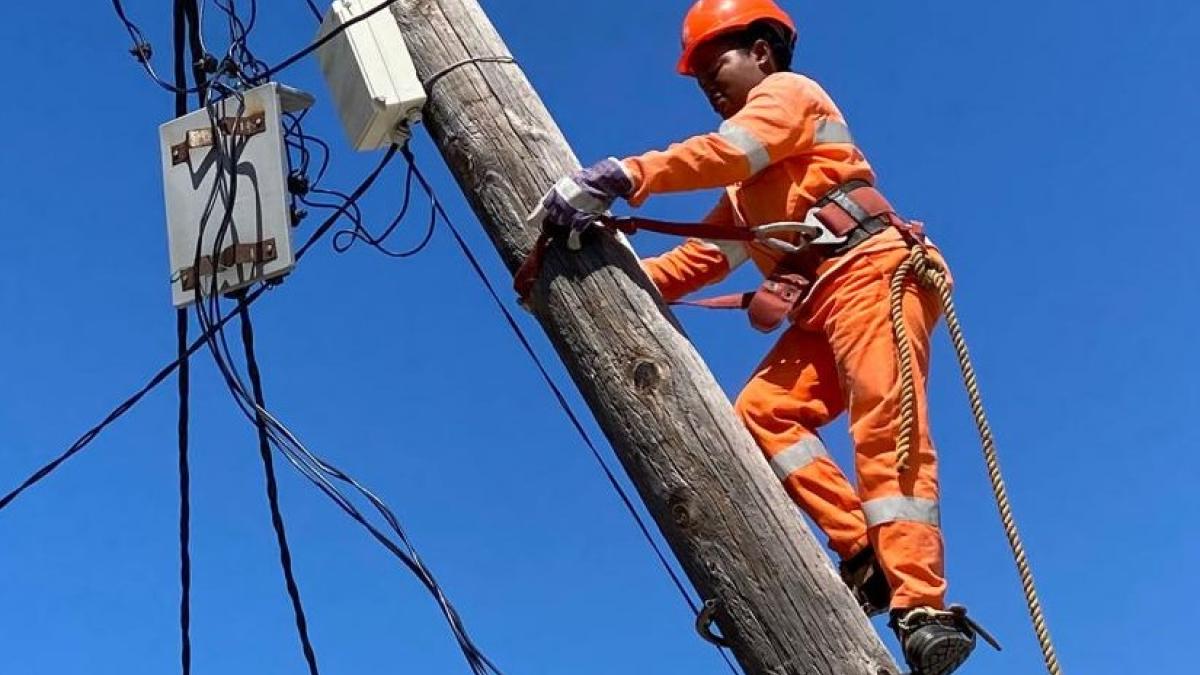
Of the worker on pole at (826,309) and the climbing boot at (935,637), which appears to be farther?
the worker on pole at (826,309)

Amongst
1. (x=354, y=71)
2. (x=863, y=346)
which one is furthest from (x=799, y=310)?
(x=354, y=71)

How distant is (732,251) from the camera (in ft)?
14.0

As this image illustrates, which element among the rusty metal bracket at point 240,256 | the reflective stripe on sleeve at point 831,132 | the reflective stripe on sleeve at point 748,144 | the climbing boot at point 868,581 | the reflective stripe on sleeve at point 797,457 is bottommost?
the climbing boot at point 868,581

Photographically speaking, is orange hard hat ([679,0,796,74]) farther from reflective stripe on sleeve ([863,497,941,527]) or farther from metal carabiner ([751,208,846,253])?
reflective stripe on sleeve ([863,497,941,527])

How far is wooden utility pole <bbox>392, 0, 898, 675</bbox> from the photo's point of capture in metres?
2.91

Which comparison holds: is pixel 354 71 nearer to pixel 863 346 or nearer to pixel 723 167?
pixel 723 167

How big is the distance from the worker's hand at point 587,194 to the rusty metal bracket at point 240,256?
115cm

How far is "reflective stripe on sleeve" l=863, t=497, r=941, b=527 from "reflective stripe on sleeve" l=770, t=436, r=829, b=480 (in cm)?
21

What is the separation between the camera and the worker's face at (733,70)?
4.11m

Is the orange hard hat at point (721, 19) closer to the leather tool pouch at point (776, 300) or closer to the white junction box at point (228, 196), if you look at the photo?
the leather tool pouch at point (776, 300)

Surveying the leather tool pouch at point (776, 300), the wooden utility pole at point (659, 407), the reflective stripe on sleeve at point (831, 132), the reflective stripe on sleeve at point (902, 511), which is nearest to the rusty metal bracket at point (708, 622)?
the wooden utility pole at point (659, 407)

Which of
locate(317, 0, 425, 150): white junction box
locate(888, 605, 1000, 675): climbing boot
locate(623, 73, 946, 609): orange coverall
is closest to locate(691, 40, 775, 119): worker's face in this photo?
locate(623, 73, 946, 609): orange coverall

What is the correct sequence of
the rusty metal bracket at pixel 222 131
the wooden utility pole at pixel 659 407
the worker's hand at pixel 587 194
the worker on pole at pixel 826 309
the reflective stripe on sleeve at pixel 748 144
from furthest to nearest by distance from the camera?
1. the rusty metal bracket at pixel 222 131
2. the reflective stripe on sleeve at pixel 748 144
3. the worker's hand at pixel 587 194
4. the worker on pole at pixel 826 309
5. the wooden utility pole at pixel 659 407

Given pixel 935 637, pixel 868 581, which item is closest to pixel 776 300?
pixel 868 581
